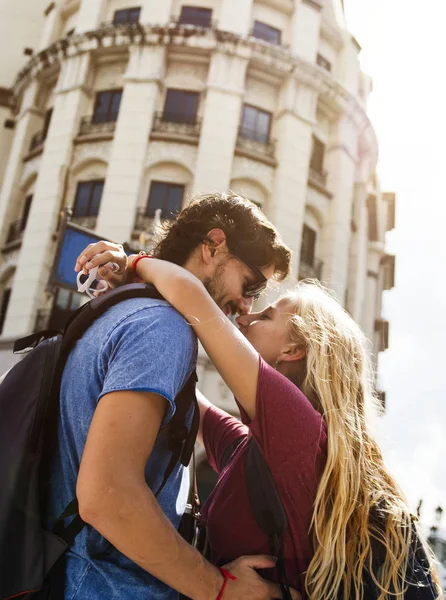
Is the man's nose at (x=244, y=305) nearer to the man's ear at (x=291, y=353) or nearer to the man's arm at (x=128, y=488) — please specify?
the man's ear at (x=291, y=353)

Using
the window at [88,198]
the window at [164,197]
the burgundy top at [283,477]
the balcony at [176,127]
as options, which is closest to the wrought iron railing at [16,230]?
the window at [88,198]

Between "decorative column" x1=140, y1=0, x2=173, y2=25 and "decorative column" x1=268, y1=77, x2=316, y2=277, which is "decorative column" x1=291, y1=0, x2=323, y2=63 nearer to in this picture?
"decorative column" x1=268, y1=77, x2=316, y2=277

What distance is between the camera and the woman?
5.96ft

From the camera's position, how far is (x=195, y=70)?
17250 mm

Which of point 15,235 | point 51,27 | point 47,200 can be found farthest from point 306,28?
point 15,235

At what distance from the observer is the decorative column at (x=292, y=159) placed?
15969mm

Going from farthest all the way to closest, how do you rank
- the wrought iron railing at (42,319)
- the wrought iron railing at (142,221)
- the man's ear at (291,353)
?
1. the wrought iron railing at (142,221)
2. the wrought iron railing at (42,319)
3. the man's ear at (291,353)

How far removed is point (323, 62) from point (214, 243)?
63.8 ft

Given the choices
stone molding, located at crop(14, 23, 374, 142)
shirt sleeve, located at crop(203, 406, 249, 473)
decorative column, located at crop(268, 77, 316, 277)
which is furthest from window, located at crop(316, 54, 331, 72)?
shirt sleeve, located at crop(203, 406, 249, 473)

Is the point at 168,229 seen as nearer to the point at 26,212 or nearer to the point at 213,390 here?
the point at 213,390

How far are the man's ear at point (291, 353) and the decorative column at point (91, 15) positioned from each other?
1838 cm

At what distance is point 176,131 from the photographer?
53.4ft

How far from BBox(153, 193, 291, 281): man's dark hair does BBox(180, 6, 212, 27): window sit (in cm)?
1746

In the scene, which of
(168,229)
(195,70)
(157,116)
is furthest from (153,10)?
(168,229)
